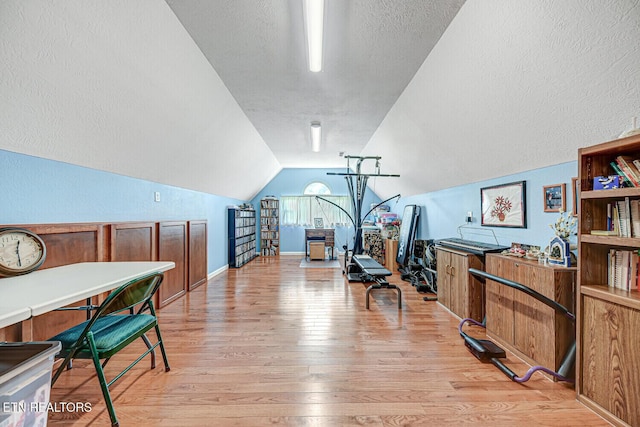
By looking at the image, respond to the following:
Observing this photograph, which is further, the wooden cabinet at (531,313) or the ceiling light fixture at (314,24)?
the wooden cabinet at (531,313)

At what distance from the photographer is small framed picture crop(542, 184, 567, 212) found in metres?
2.31

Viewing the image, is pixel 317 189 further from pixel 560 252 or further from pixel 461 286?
pixel 560 252

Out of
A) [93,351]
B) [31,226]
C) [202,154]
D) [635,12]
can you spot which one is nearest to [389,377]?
[93,351]

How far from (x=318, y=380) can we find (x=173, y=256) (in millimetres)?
2942

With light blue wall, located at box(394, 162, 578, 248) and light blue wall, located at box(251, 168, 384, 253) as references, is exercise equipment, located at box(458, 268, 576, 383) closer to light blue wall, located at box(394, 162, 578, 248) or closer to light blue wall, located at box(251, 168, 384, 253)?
light blue wall, located at box(394, 162, 578, 248)

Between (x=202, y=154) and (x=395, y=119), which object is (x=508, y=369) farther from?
(x=202, y=154)

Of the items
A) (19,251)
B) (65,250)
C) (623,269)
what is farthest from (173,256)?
(623,269)

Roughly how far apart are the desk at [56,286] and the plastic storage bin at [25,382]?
0.18 m

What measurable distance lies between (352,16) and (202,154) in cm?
275

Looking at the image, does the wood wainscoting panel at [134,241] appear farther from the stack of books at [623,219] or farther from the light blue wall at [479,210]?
the light blue wall at [479,210]

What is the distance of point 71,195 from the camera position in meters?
2.24

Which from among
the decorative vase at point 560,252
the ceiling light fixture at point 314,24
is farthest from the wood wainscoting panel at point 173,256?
the decorative vase at point 560,252

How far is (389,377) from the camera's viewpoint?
196 centimetres

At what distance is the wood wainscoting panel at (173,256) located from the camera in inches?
138
